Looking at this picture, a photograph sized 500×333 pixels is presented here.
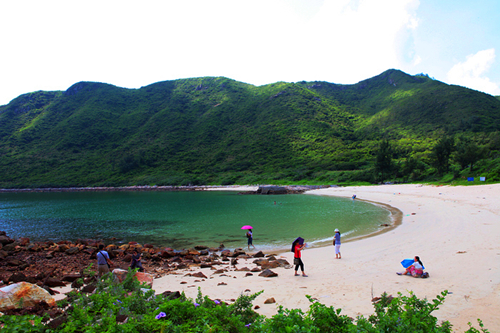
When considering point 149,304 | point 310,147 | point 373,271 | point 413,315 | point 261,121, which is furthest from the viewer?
point 261,121

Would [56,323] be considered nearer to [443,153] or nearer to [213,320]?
[213,320]

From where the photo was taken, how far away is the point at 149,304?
219 inches

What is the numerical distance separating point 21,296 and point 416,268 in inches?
504

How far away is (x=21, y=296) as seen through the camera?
270 inches

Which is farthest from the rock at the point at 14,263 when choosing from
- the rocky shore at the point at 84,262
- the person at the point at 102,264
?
the person at the point at 102,264

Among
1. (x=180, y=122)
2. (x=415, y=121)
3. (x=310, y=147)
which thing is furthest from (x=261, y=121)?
(x=415, y=121)

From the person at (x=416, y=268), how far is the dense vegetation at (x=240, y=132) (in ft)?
202

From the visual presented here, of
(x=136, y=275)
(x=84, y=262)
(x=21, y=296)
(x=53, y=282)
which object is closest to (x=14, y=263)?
(x=84, y=262)

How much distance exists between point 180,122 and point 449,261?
153412mm

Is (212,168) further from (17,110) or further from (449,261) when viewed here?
(17,110)

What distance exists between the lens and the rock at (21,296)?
21.9 feet

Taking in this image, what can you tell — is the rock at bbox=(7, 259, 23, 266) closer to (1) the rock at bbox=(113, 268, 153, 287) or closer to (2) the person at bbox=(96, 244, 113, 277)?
(2) the person at bbox=(96, 244, 113, 277)

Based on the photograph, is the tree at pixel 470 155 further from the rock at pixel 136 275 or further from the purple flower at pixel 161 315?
the purple flower at pixel 161 315

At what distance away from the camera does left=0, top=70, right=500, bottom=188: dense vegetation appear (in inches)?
3716
